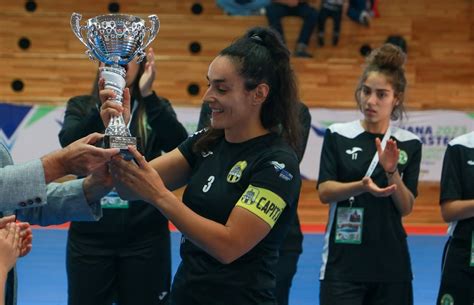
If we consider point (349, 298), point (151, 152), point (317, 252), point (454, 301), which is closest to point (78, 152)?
point (151, 152)

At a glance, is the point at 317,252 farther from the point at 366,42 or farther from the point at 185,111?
the point at 366,42

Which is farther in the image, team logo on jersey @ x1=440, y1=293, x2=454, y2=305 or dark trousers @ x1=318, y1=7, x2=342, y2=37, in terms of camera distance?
dark trousers @ x1=318, y1=7, x2=342, y2=37

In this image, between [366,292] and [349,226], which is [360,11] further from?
[366,292]

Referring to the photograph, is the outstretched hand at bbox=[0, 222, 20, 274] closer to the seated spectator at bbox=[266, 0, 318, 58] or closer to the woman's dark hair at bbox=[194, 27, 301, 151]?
the woman's dark hair at bbox=[194, 27, 301, 151]

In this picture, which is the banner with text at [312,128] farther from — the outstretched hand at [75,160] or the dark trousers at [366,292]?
the outstretched hand at [75,160]

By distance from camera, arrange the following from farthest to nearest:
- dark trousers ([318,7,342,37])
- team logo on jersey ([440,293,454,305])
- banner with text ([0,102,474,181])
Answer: dark trousers ([318,7,342,37]) < banner with text ([0,102,474,181]) < team logo on jersey ([440,293,454,305])

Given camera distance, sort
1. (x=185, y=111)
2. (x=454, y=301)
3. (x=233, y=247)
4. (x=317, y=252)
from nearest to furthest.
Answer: (x=233, y=247), (x=454, y=301), (x=317, y=252), (x=185, y=111)

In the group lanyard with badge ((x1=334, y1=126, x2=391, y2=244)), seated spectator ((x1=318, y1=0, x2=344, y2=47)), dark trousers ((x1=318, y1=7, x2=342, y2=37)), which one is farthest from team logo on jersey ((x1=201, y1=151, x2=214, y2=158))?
dark trousers ((x1=318, y1=7, x2=342, y2=37))

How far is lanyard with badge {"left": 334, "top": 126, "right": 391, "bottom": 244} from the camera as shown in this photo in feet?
14.8

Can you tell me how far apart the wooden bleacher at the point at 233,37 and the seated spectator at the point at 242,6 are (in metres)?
0.23

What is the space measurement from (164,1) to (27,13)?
2246 mm

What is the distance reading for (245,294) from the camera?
3.01 m

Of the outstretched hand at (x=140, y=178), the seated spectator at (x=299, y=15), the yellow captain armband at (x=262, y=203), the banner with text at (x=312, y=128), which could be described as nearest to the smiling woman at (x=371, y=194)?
the yellow captain armband at (x=262, y=203)

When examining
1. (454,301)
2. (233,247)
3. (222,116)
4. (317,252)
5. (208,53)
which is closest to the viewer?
(233,247)
